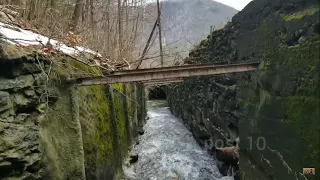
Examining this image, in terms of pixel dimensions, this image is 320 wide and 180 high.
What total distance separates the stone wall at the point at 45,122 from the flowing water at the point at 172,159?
163 cm

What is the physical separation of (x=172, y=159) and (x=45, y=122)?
14.1 feet

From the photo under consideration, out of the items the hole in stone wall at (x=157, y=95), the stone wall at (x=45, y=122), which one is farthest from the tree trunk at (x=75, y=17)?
the hole in stone wall at (x=157, y=95)

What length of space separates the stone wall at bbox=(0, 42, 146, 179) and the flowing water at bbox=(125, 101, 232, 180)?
163 centimetres

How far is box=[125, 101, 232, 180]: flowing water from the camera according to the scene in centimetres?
597

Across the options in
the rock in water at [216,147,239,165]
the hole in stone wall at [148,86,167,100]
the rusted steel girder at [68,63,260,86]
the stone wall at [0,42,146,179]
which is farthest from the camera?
the hole in stone wall at [148,86,167,100]

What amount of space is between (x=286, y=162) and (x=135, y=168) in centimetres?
449

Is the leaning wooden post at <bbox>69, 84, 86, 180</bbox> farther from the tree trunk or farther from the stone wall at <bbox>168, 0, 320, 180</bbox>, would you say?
the tree trunk

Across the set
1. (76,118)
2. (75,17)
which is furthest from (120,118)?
(76,118)

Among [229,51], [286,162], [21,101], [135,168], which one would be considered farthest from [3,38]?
[135,168]

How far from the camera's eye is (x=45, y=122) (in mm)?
3207

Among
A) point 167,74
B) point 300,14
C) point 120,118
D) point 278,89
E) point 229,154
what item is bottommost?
point 229,154

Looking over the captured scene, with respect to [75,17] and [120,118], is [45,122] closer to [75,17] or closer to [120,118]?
[120,118]

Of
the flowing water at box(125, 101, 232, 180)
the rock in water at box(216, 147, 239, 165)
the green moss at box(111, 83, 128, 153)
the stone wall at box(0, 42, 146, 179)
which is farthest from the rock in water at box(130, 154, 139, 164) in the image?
the rock in water at box(216, 147, 239, 165)

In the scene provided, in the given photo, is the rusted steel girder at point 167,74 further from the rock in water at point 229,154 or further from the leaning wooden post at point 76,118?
the rock in water at point 229,154
